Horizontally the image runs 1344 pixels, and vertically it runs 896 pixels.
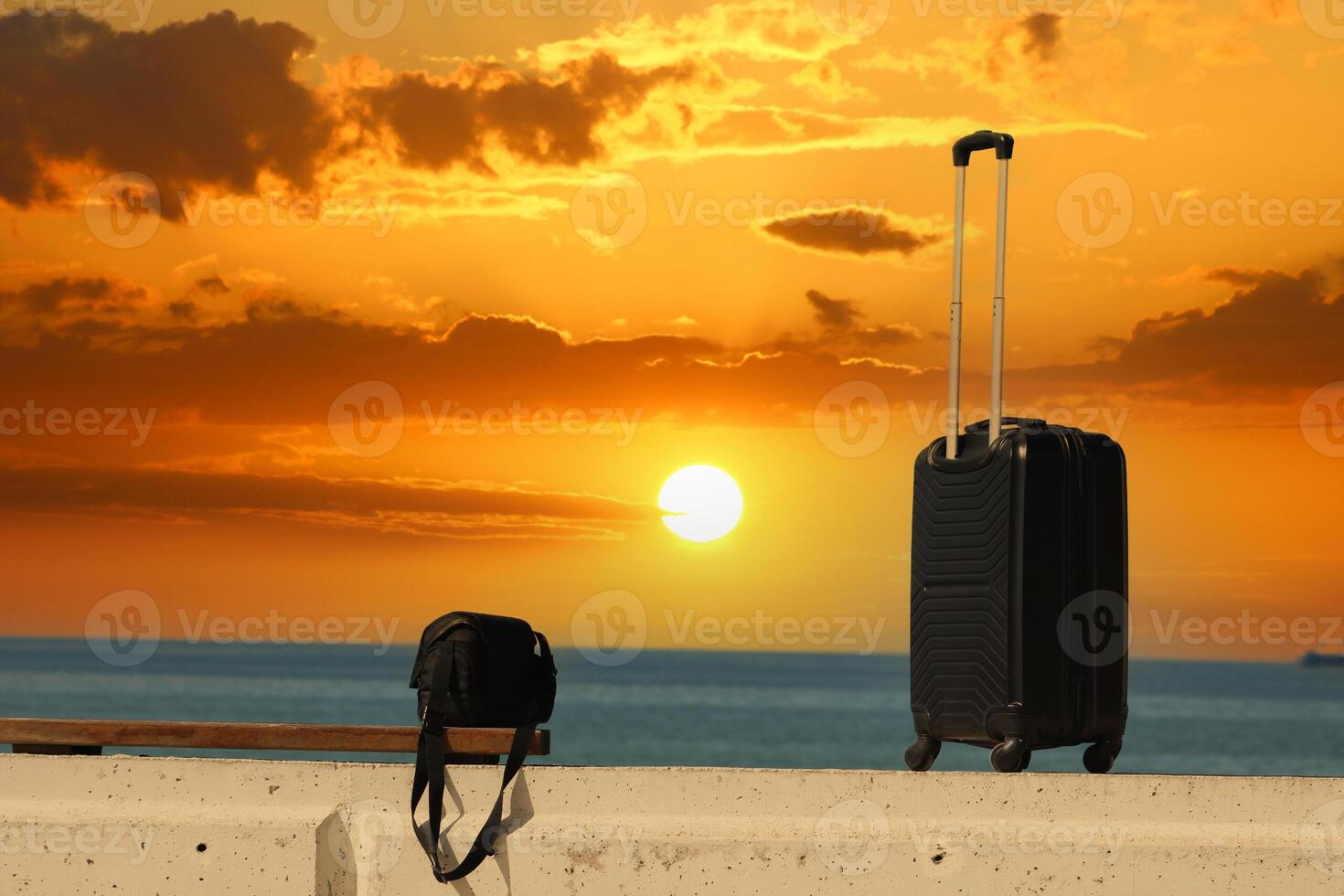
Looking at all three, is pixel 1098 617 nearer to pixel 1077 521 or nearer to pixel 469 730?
pixel 1077 521

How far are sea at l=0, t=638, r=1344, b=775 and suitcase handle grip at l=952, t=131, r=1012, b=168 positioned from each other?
28280 millimetres

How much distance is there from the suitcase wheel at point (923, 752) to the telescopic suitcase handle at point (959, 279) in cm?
A: 84

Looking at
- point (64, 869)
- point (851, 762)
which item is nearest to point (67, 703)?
point (851, 762)

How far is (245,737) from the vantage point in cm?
413

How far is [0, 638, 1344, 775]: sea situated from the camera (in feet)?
157

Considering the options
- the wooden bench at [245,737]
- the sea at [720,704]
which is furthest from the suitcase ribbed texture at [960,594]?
the sea at [720,704]

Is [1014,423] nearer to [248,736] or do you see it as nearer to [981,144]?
[981,144]

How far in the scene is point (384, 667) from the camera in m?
77.3

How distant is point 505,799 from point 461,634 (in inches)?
18.6
